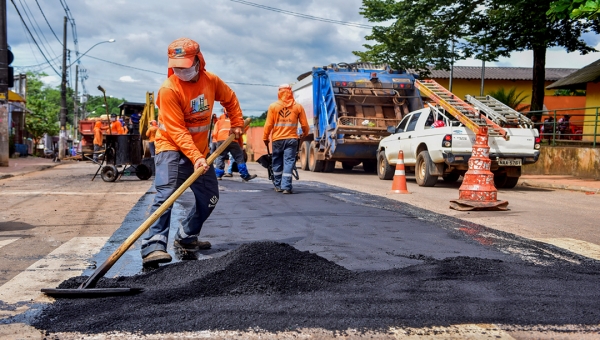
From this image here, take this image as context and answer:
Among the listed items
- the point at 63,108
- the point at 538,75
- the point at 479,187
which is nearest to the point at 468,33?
the point at 538,75

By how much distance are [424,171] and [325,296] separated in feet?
35.2

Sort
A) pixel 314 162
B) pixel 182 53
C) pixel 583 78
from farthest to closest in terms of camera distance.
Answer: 1. pixel 583 78
2. pixel 314 162
3. pixel 182 53

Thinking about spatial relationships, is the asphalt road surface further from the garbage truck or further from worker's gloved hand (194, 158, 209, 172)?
the garbage truck

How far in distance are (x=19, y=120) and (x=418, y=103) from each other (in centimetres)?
3539

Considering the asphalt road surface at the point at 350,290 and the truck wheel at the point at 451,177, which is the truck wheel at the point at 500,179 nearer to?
the truck wheel at the point at 451,177

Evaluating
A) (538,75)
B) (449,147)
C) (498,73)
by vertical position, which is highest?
(498,73)

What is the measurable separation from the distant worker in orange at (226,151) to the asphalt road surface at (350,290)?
22.9ft

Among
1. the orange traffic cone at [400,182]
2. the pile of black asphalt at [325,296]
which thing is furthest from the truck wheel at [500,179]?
the pile of black asphalt at [325,296]

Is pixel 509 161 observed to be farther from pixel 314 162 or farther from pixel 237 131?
pixel 314 162

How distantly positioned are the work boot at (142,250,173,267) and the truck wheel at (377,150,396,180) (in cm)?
1248

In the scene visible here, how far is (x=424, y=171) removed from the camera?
14.3 metres

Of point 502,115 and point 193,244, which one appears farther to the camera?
point 502,115

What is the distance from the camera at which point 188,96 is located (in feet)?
17.7

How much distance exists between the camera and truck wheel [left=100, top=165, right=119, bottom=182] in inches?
593
